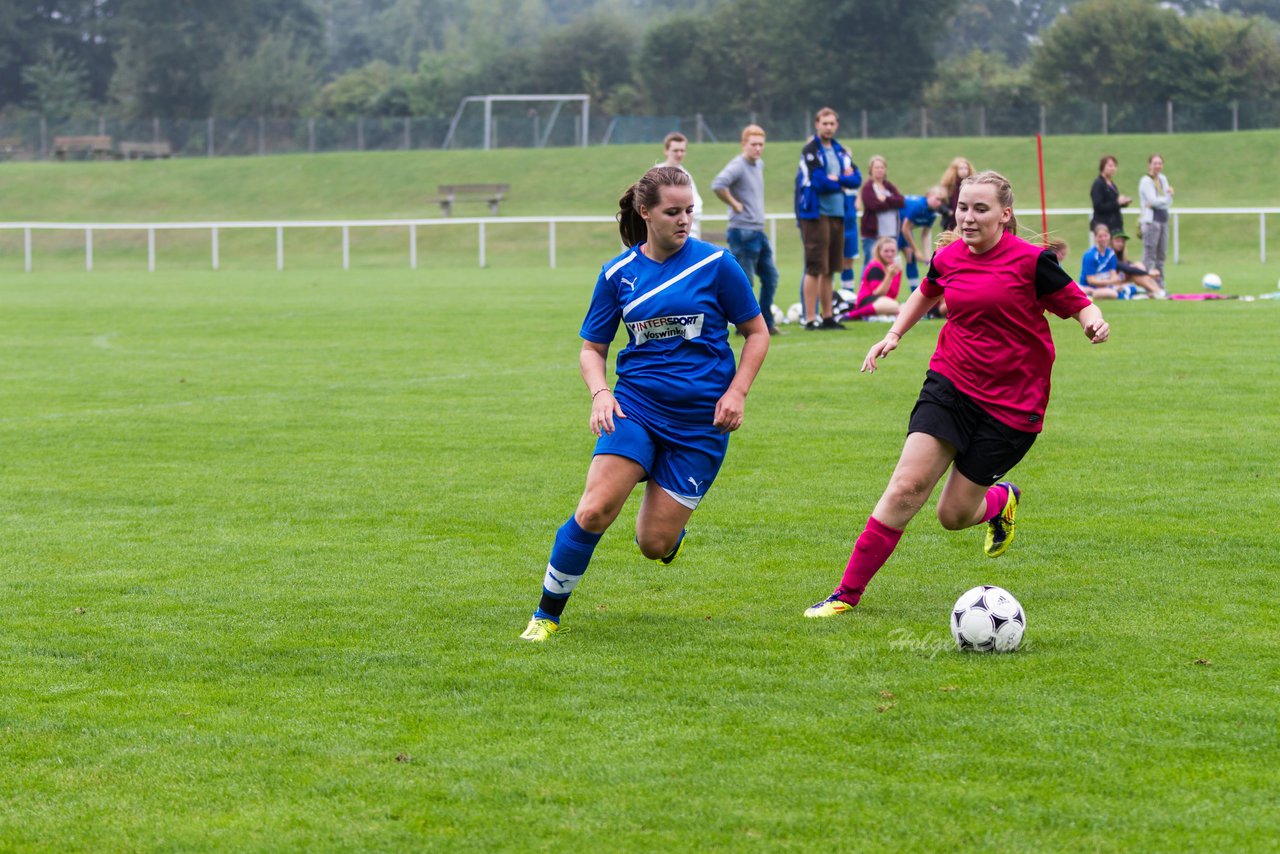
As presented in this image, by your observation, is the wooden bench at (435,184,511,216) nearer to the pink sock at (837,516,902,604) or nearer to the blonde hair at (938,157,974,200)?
the blonde hair at (938,157,974,200)

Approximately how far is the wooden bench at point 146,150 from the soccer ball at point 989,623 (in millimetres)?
60433

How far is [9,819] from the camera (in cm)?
415

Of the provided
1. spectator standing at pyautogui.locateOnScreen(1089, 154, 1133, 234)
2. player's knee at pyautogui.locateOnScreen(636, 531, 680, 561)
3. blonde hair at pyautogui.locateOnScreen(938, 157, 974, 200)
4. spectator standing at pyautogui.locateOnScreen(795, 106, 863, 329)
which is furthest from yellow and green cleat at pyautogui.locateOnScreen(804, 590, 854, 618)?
spectator standing at pyautogui.locateOnScreen(1089, 154, 1133, 234)

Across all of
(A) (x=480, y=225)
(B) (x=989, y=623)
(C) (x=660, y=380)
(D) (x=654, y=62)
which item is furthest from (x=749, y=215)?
(D) (x=654, y=62)

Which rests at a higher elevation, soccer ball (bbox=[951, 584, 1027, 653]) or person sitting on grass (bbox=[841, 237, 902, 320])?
person sitting on grass (bbox=[841, 237, 902, 320])

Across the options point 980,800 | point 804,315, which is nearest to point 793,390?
point 804,315

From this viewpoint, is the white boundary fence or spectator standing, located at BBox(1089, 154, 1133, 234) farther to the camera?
the white boundary fence

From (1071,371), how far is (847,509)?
20.2ft

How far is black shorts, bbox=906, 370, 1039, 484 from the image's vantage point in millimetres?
6281

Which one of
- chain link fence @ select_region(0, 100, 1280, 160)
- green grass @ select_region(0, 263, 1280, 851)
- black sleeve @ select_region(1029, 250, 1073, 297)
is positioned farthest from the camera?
chain link fence @ select_region(0, 100, 1280, 160)

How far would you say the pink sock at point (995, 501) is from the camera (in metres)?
6.98

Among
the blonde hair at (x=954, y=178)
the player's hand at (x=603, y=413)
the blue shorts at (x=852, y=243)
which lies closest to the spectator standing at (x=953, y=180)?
the blonde hair at (x=954, y=178)

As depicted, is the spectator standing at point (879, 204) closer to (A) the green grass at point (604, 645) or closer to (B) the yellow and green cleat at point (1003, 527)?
(A) the green grass at point (604, 645)

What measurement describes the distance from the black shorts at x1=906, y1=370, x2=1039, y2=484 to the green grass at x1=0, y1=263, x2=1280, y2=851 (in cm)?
58
